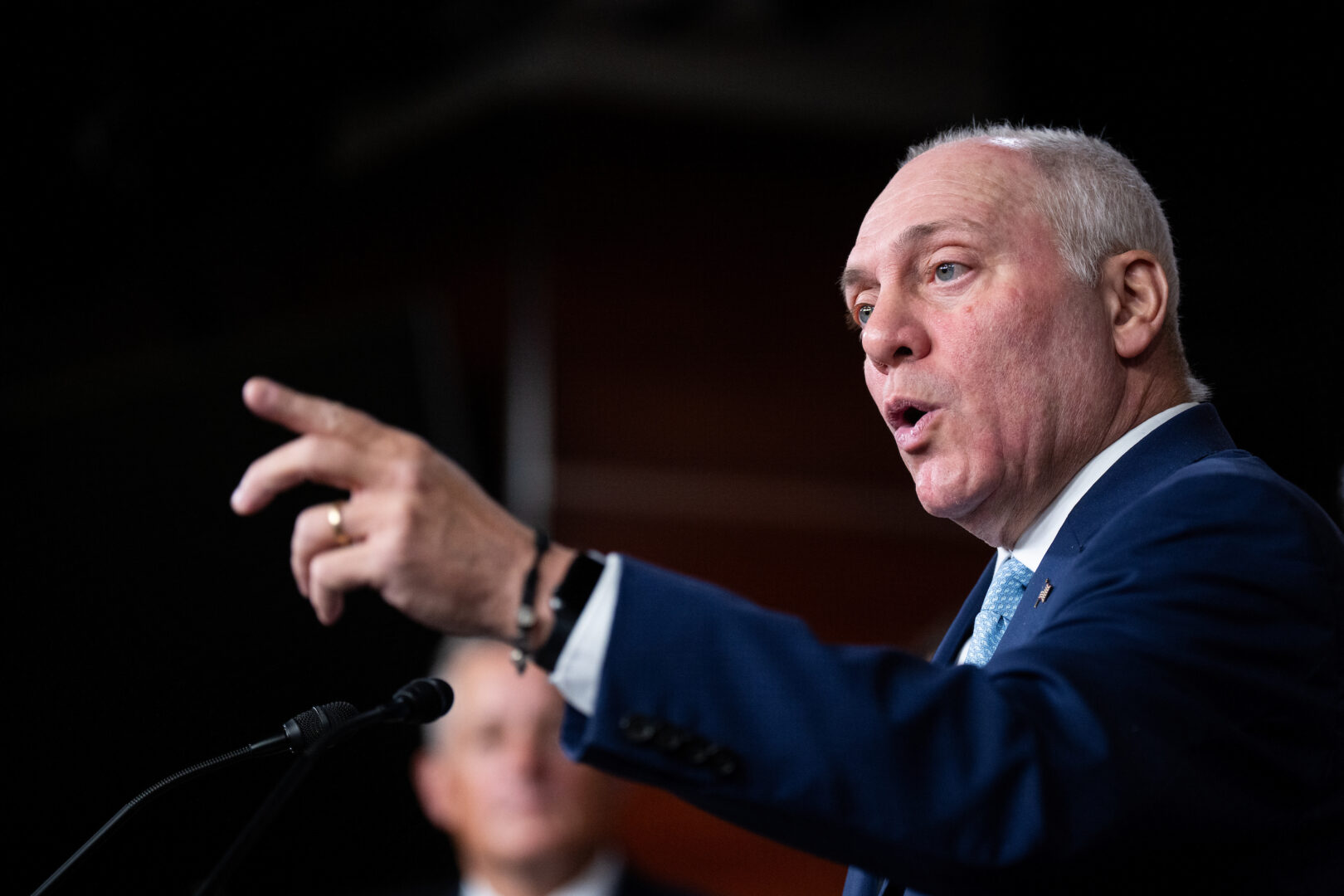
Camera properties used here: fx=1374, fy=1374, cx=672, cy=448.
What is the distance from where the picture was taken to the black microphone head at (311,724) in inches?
43.1

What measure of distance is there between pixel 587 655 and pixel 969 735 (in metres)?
0.26

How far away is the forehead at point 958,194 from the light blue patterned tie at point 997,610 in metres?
0.36

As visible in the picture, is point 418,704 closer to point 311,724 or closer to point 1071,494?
point 311,724

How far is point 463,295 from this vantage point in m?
5.08

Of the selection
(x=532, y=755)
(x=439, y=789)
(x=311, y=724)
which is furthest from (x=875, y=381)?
(x=439, y=789)

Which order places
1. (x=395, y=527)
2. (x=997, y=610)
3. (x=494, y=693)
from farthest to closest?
(x=494, y=693), (x=997, y=610), (x=395, y=527)

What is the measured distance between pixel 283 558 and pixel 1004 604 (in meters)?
3.40

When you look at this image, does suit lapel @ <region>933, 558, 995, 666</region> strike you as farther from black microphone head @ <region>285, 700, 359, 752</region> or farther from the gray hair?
black microphone head @ <region>285, 700, 359, 752</region>

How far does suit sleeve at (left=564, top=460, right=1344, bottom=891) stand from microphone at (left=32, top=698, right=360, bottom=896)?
0.24 m

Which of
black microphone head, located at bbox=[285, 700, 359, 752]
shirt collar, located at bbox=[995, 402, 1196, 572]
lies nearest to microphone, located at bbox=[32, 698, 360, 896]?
black microphone head, located at bbox=[285, 700, 359, 752]

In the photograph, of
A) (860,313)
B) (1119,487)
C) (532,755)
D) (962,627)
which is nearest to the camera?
(1119,487)

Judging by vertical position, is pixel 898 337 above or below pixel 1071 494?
above

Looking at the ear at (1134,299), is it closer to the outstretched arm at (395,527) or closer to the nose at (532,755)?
the outstretched arm at (395,527)

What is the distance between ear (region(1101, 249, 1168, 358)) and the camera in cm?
148
